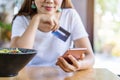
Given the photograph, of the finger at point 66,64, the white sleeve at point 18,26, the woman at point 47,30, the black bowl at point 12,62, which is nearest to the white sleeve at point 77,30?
the woman at point 47,30

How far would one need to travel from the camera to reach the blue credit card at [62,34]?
5.36 ft

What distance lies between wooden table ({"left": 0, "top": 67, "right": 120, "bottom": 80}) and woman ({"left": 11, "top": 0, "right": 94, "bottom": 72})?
0.15 metres

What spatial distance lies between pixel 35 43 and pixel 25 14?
8.4 inches

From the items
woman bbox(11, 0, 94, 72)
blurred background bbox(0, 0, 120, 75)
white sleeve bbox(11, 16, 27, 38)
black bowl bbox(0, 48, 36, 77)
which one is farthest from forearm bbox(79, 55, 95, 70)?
blurred background bbox(0, 0, 120, 75)

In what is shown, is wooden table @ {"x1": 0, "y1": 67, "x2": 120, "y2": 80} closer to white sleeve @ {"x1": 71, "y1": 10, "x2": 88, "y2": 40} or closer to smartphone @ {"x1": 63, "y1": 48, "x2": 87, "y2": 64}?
smartphone @ {"x1": 63, "y1": 48, "x2": 87, "y2": 64}

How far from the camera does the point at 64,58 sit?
4.35 ft

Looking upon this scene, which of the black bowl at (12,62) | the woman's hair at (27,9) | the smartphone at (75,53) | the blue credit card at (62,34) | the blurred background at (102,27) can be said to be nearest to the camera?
the black bowl at (12,62)

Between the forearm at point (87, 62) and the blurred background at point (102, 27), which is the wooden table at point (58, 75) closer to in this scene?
the forearm at point (87, 62)

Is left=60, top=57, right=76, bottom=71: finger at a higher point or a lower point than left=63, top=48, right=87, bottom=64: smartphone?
lower

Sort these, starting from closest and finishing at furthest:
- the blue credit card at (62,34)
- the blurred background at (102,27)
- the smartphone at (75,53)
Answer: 1. the smartphone at (75,53)
2. the blue credit card at (62,34)
3. the blurred background at (102,27)

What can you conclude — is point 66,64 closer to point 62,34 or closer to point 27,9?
point 62,34

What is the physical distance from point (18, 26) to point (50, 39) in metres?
0.22

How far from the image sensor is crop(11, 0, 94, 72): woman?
60.5 inches

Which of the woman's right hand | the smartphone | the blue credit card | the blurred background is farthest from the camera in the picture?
the blurred background
